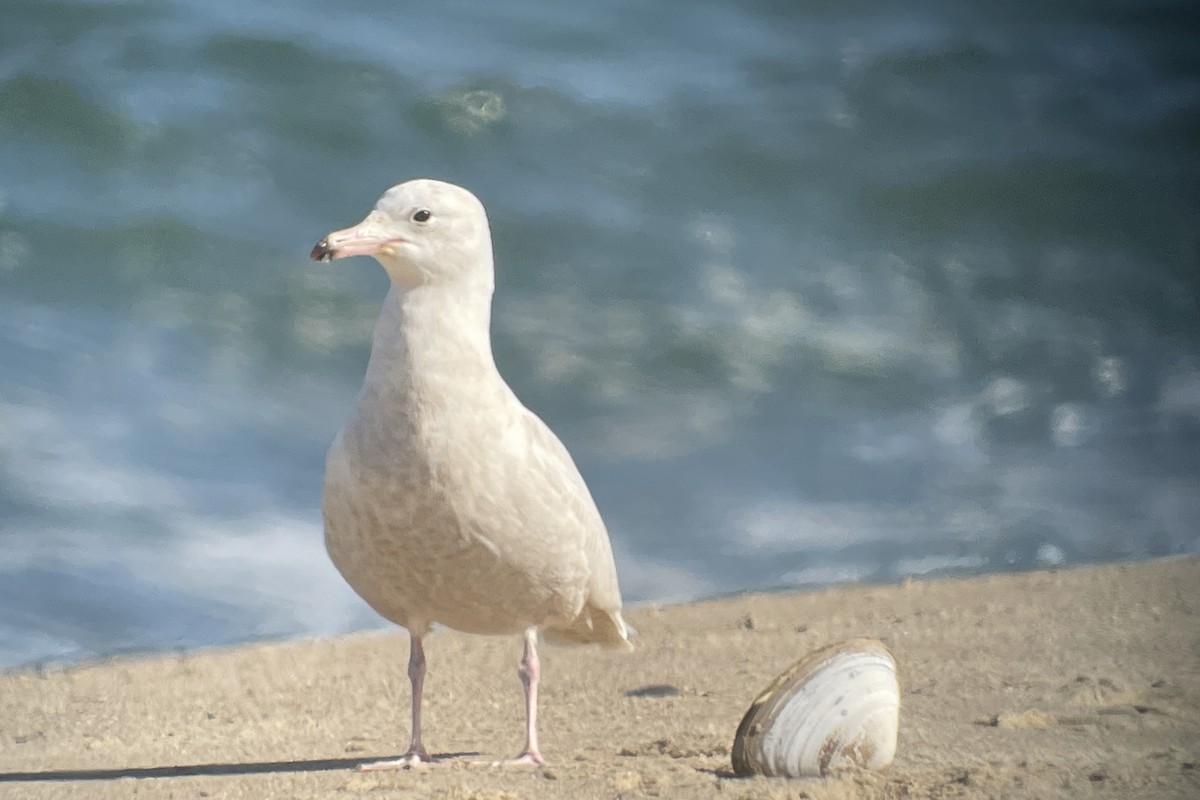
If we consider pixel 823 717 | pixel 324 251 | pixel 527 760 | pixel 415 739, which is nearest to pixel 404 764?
pixel 415 739

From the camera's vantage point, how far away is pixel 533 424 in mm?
4539

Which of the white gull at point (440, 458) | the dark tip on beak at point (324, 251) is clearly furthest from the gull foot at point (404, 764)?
the dark tip on beak at point (324, 251)

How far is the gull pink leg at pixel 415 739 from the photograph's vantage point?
14.9 feet

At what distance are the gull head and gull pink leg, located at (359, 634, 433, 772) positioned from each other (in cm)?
111

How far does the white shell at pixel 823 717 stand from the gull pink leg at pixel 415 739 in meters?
1.02

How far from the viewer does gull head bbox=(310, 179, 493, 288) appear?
13.9 ft

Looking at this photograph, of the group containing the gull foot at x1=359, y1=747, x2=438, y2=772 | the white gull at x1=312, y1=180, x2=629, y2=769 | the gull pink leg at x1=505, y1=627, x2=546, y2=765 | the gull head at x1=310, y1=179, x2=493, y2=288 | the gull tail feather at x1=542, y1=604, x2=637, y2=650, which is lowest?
the gull foot at x1=359, y1=747, x2=438, y2=772

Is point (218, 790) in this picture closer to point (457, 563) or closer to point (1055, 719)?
point (457, 563)

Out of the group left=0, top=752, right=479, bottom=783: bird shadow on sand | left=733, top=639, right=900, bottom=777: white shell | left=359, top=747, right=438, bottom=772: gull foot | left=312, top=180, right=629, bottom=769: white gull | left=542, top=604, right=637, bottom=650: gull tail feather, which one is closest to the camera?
left=733, top=639, right=900, bottom=777: white shell

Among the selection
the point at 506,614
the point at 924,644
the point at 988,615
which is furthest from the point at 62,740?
the point at 988,615

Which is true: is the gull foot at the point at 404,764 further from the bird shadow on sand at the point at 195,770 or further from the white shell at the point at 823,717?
the white shell at the point at 823,717

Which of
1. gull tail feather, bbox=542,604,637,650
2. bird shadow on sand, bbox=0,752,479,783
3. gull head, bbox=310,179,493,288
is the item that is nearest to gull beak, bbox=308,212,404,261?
gull head, bbox=310,179,493,288

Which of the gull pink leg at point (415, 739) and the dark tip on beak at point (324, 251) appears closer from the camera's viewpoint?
the dark tip on beak at point (324, 251)

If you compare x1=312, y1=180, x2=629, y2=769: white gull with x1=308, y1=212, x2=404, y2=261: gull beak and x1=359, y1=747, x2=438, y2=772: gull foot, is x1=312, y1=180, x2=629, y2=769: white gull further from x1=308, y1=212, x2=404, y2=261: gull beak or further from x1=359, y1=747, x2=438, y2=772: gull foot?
x1=359, y1=747, x2=438, y2=772: gull foot
